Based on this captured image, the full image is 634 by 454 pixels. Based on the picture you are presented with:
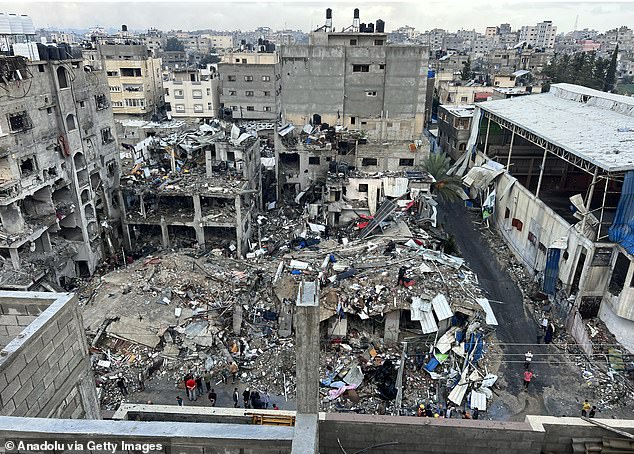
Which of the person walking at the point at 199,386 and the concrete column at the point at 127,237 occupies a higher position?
the concrete column at the point at 127,237

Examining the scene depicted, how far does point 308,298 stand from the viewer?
24.7ft

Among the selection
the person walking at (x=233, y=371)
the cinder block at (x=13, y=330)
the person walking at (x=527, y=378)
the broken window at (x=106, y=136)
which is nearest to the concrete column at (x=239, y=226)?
the broken window at (x=106, y=136)

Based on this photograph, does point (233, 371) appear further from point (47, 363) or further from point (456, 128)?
point (456, 128)

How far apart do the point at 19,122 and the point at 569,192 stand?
32284 millimetres

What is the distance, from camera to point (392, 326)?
1917 cm

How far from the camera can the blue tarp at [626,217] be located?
19.1 metres

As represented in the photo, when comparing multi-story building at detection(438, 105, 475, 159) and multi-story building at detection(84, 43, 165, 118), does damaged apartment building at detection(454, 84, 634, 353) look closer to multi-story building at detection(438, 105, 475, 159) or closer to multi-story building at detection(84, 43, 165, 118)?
multi-story building at detection(438, 105, 475, 159)

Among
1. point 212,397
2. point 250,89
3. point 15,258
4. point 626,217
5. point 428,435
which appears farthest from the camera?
point 250,89

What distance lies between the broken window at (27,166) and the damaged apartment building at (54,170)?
44 millimetres

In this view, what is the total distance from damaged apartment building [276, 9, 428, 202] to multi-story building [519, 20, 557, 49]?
570 ft

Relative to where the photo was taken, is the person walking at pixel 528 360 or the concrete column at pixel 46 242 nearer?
the person walking at pixel 528 360

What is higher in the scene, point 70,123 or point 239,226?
point 70,123

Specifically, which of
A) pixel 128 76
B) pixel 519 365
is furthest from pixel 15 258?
pixel 128 76

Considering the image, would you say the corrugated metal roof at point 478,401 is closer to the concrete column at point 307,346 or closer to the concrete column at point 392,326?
the concrete column at point 392,326
